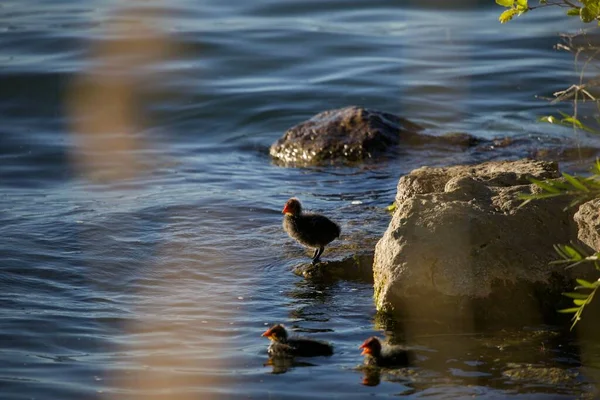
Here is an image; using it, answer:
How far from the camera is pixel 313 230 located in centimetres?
963

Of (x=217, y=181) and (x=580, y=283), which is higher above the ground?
(x=580, y=283)

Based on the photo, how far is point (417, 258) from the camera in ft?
25.9

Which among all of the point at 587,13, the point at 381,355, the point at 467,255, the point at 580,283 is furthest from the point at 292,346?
the point at 587,13

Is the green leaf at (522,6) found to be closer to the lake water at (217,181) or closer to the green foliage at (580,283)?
the green foliage at (580,283)

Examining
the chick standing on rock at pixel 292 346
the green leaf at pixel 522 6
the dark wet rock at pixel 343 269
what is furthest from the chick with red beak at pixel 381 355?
the green leaf at pixel 522 6

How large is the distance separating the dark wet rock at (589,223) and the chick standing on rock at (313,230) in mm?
2376

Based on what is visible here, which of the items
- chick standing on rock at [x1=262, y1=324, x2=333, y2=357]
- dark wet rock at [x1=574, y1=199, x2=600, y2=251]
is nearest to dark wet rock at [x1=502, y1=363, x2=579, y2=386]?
dark wet rock at [x1=574, y1=199, x2=600, y2=251]

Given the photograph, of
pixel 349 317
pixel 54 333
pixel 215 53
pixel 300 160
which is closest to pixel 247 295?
pixel 349 317

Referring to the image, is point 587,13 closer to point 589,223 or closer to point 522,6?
point 522,6

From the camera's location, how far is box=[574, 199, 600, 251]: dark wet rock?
7.83 meters

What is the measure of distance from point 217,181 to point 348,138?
1964mm

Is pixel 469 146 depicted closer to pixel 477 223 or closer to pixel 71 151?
pixel 71 151

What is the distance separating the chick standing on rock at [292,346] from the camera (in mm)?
7418

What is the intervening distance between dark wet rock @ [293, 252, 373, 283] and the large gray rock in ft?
3.61
